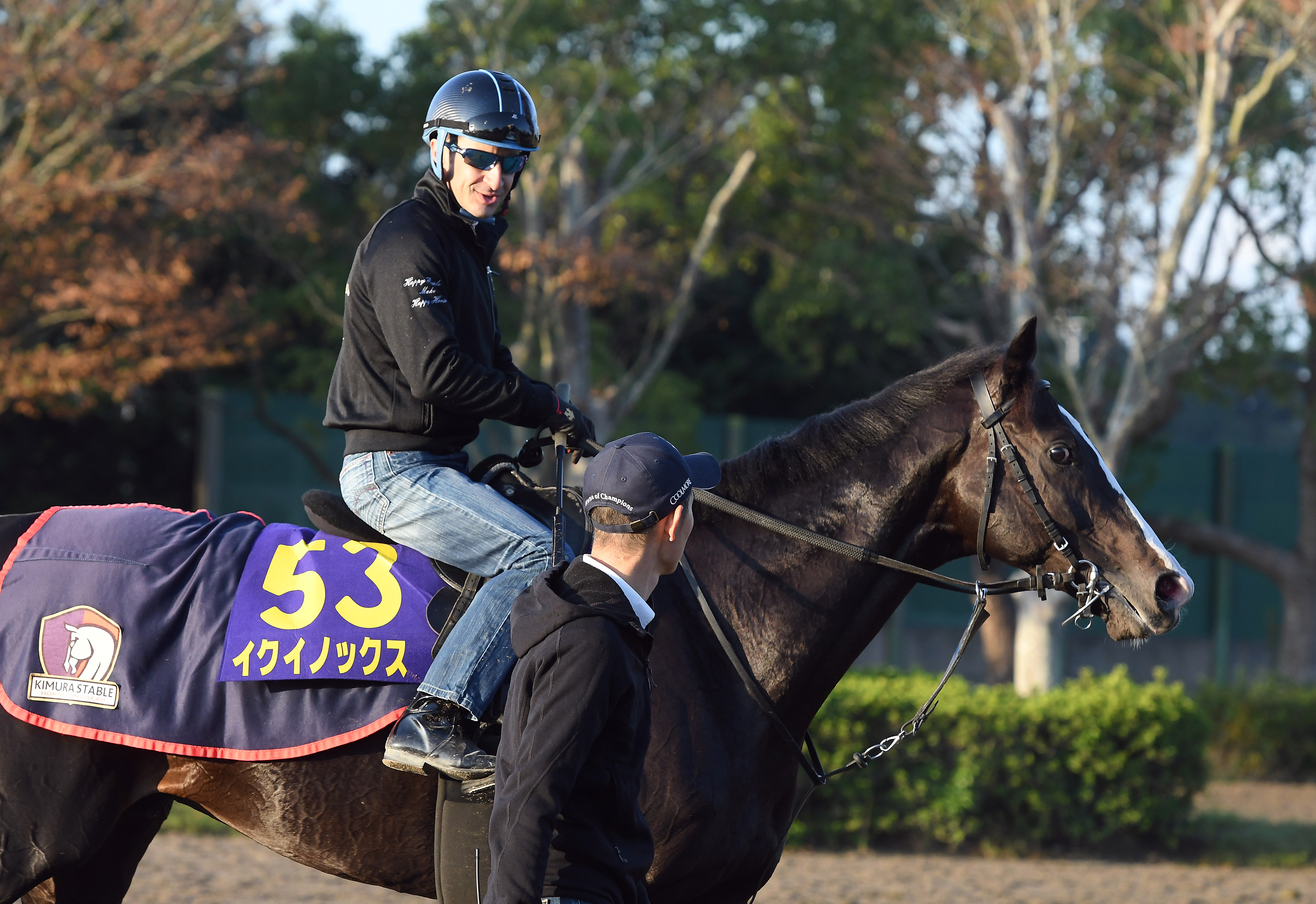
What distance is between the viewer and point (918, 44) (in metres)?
11.6

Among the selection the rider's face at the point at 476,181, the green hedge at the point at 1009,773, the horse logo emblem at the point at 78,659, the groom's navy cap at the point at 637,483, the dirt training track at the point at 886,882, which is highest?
the rider's face at the point at 476,181

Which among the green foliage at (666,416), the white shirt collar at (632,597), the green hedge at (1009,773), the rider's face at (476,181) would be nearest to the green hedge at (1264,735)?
the green hedge at (1009,773)

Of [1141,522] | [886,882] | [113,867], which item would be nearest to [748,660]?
[1141,522]

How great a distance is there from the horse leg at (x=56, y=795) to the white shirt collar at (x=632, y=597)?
1.72 m

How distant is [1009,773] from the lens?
8188mm

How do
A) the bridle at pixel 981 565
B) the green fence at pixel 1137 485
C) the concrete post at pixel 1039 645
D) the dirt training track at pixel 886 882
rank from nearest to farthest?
the bridle at pixel 981 565 < the dirt training track at pixel 886 882 < the concrete post at pixel 1039 645 < the green fence at pixel 1137 485

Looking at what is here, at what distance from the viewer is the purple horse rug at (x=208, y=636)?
338 centimetres

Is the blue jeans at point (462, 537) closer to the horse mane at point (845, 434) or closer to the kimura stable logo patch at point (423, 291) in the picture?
the kimura stable logo patch at point (423, 291)

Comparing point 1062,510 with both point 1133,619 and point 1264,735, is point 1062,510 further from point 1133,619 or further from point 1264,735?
point 1264,735

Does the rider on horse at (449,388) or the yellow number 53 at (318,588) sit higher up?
the rider on horse at (449,388)

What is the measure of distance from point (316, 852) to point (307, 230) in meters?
8.55

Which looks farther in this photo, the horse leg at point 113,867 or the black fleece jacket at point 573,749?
the horse leg at point 113,867

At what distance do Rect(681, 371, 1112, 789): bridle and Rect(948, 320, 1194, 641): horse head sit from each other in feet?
0.05

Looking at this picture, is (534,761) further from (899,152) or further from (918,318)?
(918,318)
